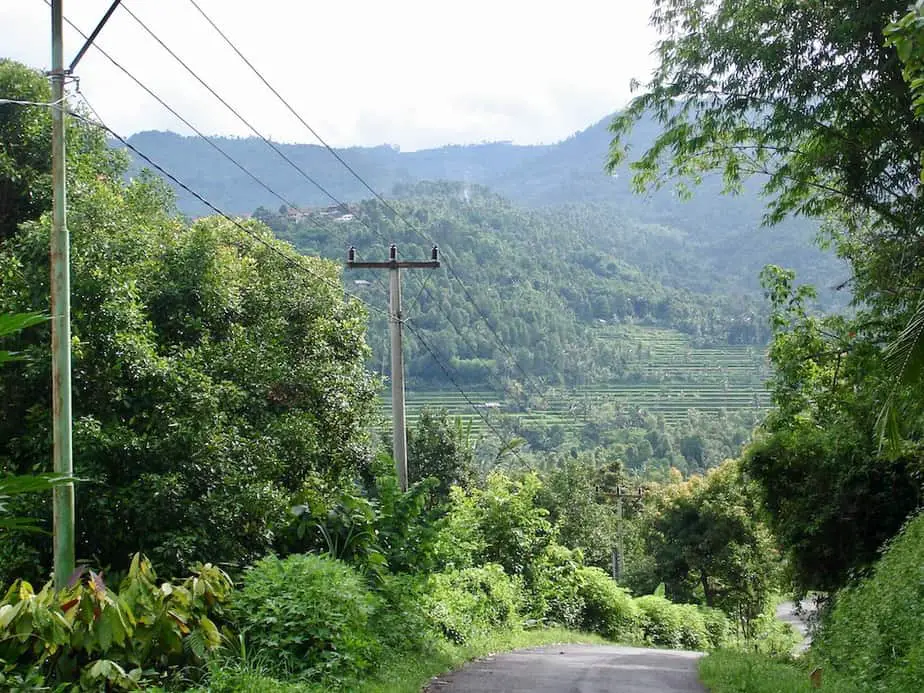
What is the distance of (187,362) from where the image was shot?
1409 centimetres

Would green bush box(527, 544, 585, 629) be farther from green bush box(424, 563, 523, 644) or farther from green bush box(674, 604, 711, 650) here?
green bush box(674, 604, 711, 650)

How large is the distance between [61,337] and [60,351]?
0.48ft

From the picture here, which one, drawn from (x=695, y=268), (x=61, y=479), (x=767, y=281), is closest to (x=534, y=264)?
(x=695, y=268)

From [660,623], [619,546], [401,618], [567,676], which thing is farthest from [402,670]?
[619,546]

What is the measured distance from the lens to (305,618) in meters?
11.4

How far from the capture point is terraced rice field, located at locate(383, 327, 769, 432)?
11081cm

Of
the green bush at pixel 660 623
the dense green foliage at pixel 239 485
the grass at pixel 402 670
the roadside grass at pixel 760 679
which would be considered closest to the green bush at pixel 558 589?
the dense green foliage at pixel 239 485

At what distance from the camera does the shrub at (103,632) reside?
328 inches

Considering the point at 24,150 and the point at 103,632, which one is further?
the point at 24,150

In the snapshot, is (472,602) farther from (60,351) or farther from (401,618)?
(60,351)

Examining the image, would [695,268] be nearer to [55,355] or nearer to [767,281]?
[767,281]

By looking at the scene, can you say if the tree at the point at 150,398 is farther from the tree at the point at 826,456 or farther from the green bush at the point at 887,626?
the tree at the point at 826,456

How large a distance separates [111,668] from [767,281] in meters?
17.7

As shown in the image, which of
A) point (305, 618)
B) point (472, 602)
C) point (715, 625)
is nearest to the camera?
point (305, 618)
